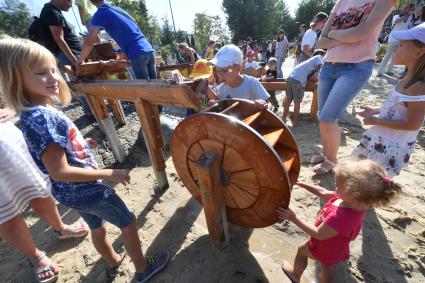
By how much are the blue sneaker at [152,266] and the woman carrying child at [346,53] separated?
2.09 meters

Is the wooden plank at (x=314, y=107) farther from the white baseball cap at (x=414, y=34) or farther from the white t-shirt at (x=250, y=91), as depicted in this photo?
the white baseball cap at (x=414, y=34)

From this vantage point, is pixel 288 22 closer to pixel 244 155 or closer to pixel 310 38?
pixel 310 38

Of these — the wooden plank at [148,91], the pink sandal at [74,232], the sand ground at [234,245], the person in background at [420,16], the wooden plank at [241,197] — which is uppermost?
the person in background at [420,16]

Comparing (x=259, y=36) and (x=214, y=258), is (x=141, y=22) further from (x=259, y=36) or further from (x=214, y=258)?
(x=214, y=258)

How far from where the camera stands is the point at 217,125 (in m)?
1.63

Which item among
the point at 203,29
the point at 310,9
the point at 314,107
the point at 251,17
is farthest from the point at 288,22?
the point at 314,107

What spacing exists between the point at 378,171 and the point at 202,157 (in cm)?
107

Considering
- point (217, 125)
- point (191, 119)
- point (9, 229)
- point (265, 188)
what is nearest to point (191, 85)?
point (191, 119)

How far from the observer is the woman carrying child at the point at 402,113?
170cm

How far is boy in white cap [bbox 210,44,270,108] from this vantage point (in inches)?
93.6

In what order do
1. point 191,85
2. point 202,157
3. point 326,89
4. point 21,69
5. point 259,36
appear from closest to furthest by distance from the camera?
point 21,69 → point 202,157 → point 191,85 → point 326,89 → point 259,36

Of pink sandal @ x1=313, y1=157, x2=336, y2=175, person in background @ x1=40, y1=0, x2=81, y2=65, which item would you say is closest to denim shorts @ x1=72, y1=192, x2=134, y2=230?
pink sandal @ x1=313, y1=157, x2=336, y2=175

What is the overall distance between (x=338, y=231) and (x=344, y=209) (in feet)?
0.45

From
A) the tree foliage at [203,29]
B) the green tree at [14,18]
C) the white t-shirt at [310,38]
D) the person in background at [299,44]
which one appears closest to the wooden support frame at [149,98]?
the white t-shirt at [310,38]
